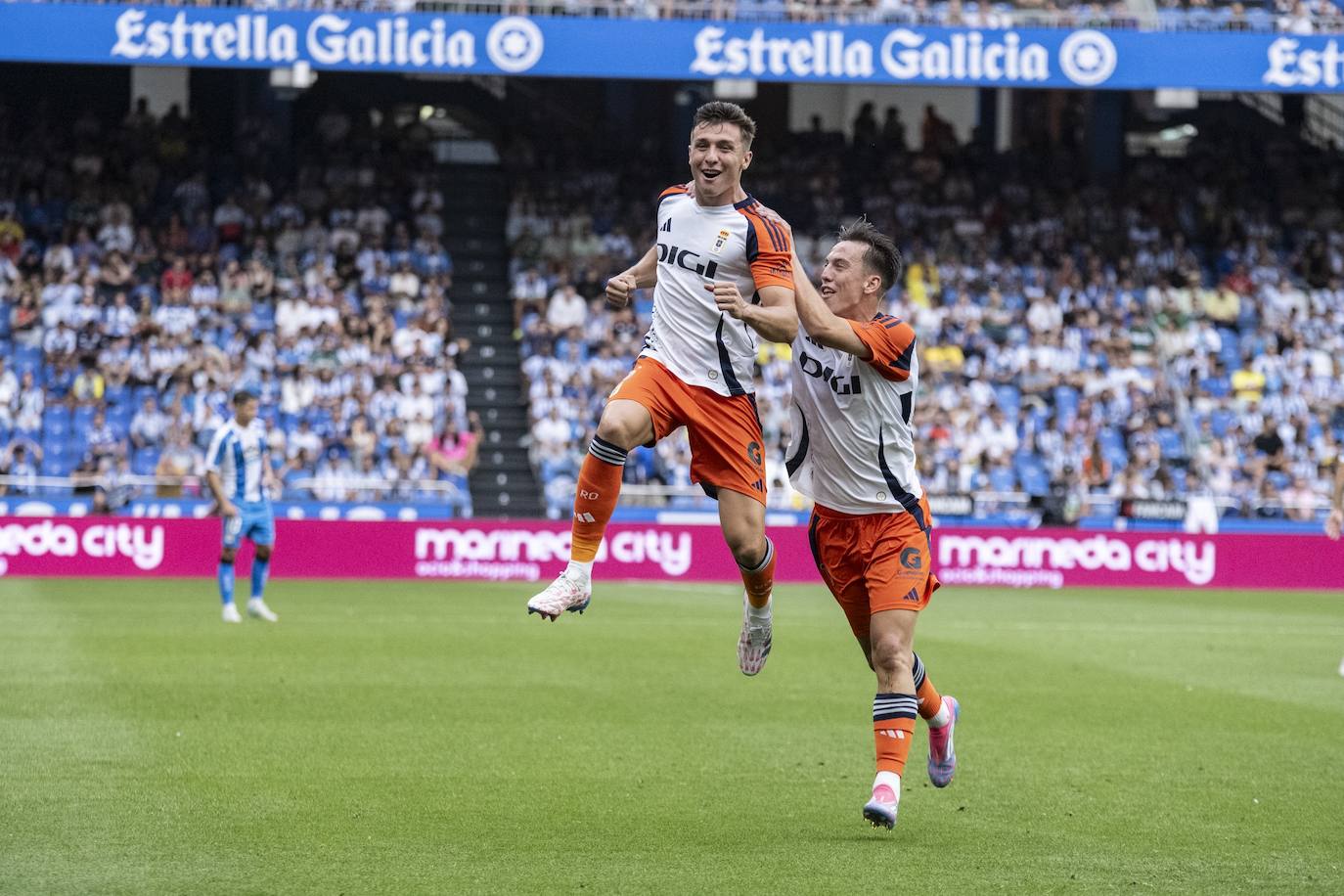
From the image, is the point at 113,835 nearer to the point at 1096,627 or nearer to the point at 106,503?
the point at 1096,627

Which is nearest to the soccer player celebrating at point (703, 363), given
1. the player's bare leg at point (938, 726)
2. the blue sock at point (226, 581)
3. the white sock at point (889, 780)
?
the player's bare leg at point (938, 726)

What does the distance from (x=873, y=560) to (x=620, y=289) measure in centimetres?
165

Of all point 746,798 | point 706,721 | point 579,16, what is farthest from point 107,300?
point 746,798

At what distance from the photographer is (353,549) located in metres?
25.3

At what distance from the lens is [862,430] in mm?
8211

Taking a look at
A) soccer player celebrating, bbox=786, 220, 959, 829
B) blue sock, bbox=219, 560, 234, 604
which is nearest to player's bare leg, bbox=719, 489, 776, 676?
soccer player celebrating, bbox=786, 220, 959, 829

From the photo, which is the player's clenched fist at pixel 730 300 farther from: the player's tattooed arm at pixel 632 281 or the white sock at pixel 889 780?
the white sock at pixel 889 780

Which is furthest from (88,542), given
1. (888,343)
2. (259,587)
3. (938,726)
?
(888,343)

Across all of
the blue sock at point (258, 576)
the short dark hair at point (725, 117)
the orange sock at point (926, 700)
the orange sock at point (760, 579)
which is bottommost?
the blue sock at point (258, 576)

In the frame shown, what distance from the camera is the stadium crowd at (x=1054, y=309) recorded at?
93.6 feet

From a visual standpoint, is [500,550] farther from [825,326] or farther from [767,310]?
[767,310]

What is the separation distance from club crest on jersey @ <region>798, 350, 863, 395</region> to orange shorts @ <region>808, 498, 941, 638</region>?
21.9 inches

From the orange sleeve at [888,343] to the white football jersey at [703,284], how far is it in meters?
0.50

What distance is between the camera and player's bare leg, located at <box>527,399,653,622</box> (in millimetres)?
8102
